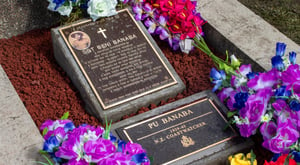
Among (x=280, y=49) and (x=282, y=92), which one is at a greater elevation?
(x=280, y=49)

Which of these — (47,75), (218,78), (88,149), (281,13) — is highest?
(88,149)

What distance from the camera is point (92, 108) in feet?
11.8

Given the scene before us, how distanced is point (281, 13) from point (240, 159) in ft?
8.26

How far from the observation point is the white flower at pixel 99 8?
3.95 metres

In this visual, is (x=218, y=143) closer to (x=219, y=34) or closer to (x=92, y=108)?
(x=92, y=108)

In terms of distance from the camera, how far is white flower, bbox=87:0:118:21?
3945 mm

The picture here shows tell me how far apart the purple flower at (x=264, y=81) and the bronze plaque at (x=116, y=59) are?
680 millimetres

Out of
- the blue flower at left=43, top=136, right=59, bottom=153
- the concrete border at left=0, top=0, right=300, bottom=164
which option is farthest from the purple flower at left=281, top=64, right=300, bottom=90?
the blue flower at left=43, top=136, right=59, bottom=153

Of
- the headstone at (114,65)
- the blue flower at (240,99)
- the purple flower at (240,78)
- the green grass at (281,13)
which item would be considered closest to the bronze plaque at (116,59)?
the headstone at (114,65)

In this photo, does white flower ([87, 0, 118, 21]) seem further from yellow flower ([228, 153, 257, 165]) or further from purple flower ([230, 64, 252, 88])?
yellow flower ([228, 153, 257, 165])

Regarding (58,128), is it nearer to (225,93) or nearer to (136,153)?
(136,153)

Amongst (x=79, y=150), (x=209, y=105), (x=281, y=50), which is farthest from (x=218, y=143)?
(x=79, y=150)

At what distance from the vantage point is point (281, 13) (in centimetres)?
528

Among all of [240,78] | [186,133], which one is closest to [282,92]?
[240,78]
